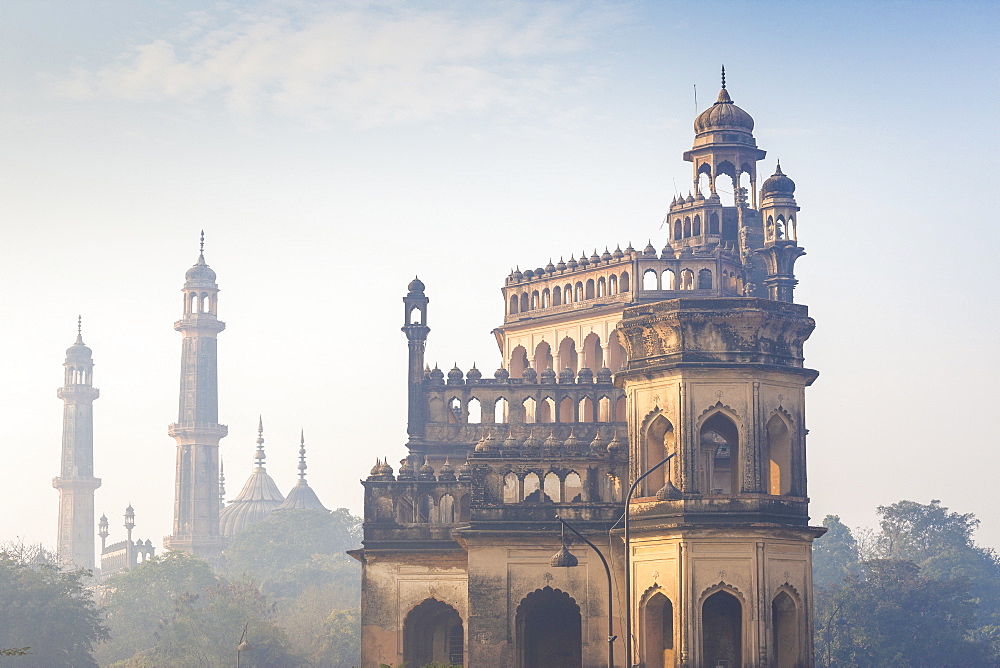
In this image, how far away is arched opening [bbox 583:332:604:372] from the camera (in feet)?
247

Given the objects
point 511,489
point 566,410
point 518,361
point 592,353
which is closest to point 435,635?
point 511,489

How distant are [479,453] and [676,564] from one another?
847cm

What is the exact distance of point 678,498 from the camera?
49031 mm

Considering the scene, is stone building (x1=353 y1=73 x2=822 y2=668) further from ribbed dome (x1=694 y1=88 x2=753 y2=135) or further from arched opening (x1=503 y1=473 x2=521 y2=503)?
ribbed dome (x1=694 y1=88 x2=753 y2=135)

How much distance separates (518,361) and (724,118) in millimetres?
13253

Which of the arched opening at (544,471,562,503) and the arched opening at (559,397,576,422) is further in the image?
the arched opening at (559,397,576,422)

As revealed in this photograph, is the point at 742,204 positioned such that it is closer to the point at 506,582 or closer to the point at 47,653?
the point at 506,582

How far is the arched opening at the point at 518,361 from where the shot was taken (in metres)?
78.3

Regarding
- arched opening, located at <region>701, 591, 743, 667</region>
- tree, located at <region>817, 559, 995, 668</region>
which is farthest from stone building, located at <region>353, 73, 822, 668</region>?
tree, located at <region>817, 559, 995, 668</region>

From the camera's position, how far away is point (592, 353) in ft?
247

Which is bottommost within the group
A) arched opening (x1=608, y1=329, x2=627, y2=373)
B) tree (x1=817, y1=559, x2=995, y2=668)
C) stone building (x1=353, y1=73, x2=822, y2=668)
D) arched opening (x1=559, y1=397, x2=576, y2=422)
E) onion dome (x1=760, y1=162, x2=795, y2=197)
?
tree (x1=817, y1=559, x2=995, y2=668)

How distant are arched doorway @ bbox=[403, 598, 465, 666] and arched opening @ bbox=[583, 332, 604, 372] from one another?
16.5 metres

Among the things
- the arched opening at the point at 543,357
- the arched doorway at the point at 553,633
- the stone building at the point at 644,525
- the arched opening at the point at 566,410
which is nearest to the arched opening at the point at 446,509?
the stone building at the point at 644,525

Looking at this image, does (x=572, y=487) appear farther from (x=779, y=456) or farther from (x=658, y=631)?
(x=779, y=456)
